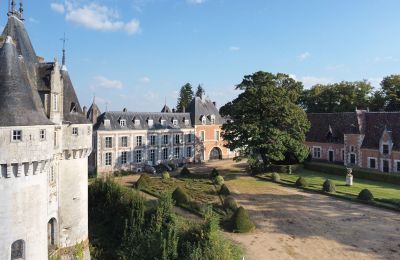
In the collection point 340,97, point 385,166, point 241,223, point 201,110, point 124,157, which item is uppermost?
point 340,97

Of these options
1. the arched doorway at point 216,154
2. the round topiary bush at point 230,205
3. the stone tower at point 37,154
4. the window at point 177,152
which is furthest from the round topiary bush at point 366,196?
the arched doorway at point 216,154

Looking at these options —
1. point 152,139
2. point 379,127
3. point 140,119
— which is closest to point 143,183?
point 152,139

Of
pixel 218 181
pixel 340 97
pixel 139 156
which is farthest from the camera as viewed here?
pixel 340 97

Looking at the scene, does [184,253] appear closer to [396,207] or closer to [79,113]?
[79,113]

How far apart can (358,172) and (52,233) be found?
3048 centimetres

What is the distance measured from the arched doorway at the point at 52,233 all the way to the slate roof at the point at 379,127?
33.9 meters

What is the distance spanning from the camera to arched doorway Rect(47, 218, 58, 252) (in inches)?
695

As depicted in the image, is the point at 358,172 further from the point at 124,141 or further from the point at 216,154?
the point at 124,141

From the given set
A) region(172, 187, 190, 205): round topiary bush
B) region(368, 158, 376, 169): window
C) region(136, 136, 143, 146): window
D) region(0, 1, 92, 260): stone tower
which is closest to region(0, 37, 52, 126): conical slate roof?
region(0, 1, 92, 260): stone tower

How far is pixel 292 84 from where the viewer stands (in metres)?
38.4

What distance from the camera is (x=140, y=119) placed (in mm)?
43250

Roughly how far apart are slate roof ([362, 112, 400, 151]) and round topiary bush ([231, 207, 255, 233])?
2405cm

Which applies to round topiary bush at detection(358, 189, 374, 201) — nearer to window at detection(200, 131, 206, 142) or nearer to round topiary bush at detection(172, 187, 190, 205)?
round topiary bush at detection(172, 187, 190, 205)

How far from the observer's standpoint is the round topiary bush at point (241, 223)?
2033 centimetres
